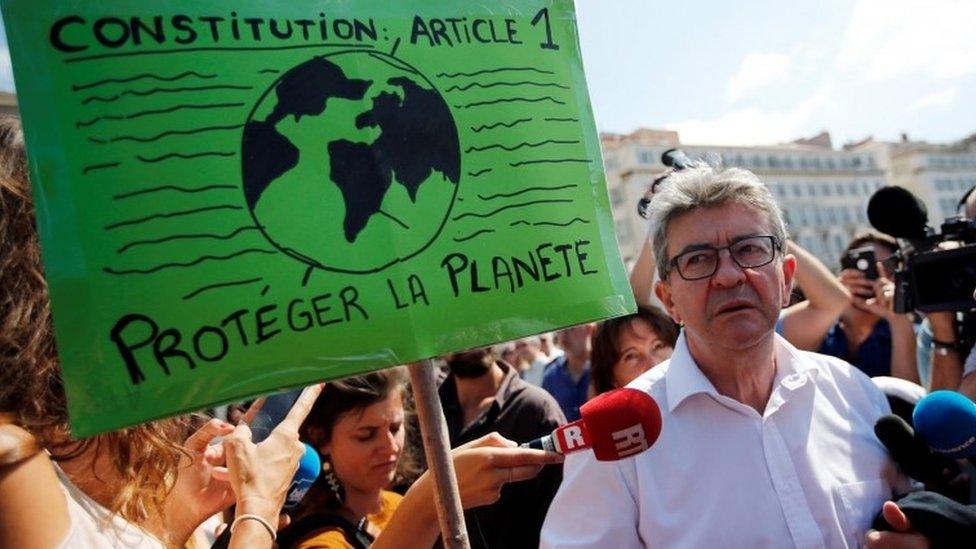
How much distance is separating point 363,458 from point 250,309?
163 cm

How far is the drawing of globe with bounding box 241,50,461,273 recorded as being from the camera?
1.44 metres

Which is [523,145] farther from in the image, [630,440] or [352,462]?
[352,462]

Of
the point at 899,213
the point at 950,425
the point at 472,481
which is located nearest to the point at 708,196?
the point at 950,425

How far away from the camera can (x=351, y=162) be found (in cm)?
151

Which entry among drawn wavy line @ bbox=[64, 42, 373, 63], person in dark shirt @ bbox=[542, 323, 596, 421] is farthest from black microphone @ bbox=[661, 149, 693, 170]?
person in dark shirt @ bbox=[542, 323, 596, 421]

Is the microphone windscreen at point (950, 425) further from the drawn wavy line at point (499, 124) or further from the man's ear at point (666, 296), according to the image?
the drawn wavy line at point (499, 124)

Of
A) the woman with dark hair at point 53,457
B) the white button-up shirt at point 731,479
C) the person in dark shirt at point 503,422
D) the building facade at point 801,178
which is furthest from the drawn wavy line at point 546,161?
the building facade at point 801,178

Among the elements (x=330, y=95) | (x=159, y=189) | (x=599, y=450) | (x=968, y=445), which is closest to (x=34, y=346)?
(x=159, y=189)

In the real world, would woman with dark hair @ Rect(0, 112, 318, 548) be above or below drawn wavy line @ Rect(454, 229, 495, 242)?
below

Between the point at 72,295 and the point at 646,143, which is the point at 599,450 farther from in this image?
the point at 646,143

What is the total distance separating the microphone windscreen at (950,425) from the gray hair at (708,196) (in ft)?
1.98

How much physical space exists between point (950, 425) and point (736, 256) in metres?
0.69

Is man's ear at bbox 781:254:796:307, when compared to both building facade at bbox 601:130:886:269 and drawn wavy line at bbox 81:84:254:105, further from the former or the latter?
building facade at bbox 601:130:886:269

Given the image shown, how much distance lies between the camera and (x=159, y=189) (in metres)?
1.35
